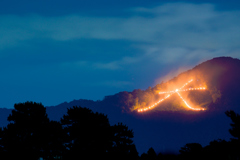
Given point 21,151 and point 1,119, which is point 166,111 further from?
point 1,119

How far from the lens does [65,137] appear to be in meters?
20.5

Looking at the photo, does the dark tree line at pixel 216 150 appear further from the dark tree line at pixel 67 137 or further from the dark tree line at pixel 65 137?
the dark tree line at pixel 65 137

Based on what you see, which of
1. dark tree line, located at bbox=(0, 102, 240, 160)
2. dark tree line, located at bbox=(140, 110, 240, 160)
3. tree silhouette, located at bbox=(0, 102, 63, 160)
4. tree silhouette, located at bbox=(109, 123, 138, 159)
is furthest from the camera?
tree silhouette, located at bbox=(0, 102, 63, 160)

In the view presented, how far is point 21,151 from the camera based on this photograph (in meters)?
22.1

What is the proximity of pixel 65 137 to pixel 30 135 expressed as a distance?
13.9 ft

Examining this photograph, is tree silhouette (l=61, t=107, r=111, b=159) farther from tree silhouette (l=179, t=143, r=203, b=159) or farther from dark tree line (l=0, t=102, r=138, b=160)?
tree silhouette (l=179, t=143, r=203, b=159)

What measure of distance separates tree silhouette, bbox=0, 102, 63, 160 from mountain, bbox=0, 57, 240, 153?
2646 cm

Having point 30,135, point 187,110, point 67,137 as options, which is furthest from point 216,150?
point 187,110

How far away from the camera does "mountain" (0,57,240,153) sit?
49.5m

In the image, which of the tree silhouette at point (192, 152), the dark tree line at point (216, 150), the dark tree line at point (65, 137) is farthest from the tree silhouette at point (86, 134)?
the dark tree line at point (216, 150)

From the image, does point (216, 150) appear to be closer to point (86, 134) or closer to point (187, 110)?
point (86, 134)

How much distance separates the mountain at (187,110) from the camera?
49531 mm

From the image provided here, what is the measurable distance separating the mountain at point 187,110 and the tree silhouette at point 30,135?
1042 inches

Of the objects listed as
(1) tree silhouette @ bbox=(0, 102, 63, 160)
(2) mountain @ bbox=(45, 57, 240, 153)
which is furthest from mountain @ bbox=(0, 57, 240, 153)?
(1) tree silhouette @ bbox=(0, 102, 63, 160)
